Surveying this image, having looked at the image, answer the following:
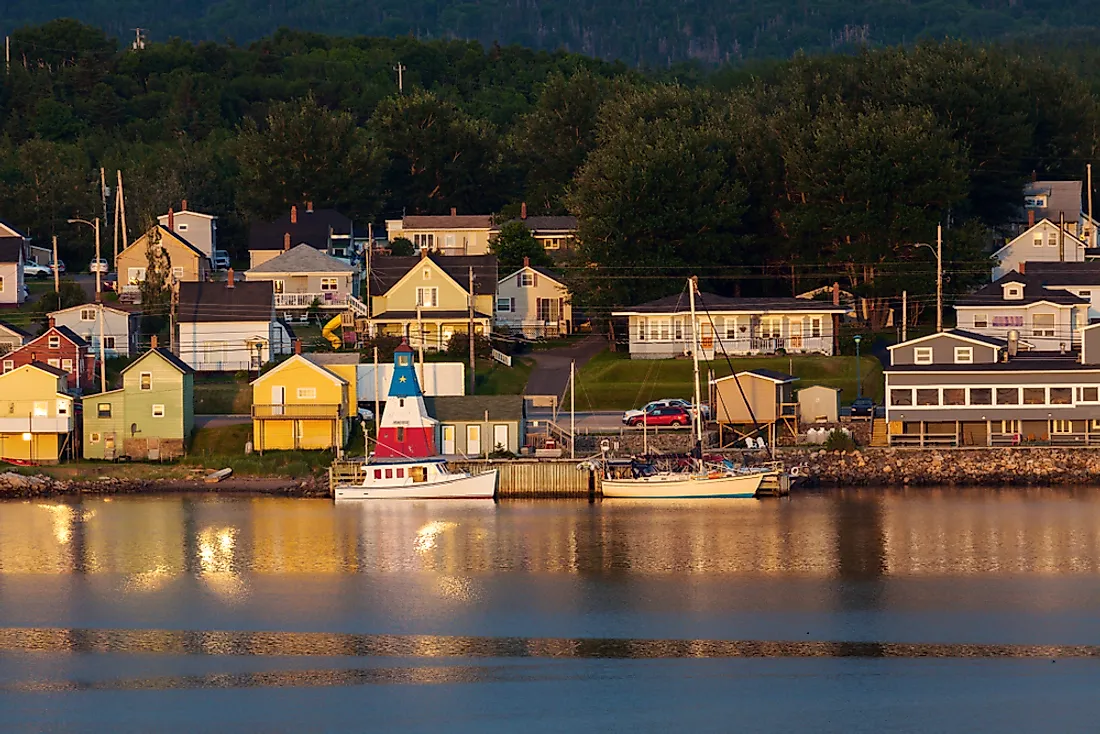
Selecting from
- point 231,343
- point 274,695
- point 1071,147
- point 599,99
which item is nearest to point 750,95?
point 599,99

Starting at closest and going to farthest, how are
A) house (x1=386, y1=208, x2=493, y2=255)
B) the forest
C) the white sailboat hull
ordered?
the white sailboat hull < the forest < house (x1=386, y1=208, x2=493, y2=255)

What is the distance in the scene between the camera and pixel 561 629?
34.7 meters

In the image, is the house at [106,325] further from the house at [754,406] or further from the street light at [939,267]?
the street light at [939,267]

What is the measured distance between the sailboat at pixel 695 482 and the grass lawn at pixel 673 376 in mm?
6635

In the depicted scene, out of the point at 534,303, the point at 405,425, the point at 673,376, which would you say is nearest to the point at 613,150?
the point at 534,303

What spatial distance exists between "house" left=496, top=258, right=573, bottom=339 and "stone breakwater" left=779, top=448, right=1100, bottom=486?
18551 millimetres

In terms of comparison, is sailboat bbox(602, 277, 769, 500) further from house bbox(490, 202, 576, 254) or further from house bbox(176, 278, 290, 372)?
house bbox(490, 202, 576, 254)

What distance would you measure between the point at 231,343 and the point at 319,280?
33.7 ft

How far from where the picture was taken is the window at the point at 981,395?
173 ft

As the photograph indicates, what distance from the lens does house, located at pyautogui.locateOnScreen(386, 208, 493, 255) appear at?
3263 inches

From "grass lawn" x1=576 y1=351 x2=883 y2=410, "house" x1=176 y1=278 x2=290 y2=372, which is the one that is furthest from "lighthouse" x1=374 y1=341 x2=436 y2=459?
"house" x1=176 y1=278 x2=290 y2=372

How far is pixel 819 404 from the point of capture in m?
53.5

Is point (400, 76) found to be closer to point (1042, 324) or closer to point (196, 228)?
point (196, 228)

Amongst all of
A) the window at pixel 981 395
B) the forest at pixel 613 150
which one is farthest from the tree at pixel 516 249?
the window at pixel 981 395
